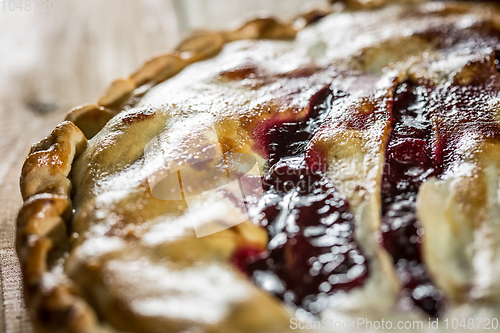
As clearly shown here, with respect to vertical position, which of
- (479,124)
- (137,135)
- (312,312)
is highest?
(137,135)

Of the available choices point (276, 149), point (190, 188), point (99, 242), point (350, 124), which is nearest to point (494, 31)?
point (350, 124)

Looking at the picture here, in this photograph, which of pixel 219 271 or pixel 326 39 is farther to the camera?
pixel 326 39

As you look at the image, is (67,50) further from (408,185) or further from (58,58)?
(408,185)

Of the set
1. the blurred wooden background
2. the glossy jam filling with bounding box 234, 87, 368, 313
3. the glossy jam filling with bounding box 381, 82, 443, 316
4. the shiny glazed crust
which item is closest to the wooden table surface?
the blurred wooden background

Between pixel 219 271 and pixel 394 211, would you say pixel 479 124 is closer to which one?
pixel 394 211

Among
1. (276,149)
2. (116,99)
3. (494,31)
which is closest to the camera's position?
(276,149)

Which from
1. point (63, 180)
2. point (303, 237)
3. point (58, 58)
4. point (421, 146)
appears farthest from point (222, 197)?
point (58, 58)

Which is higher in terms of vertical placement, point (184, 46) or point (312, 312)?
point (184, 46)
